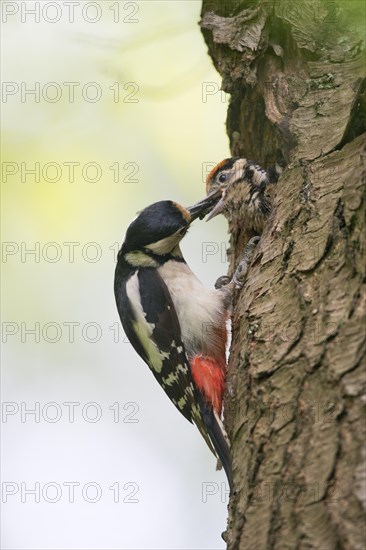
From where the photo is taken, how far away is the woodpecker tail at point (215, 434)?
11.3 ft

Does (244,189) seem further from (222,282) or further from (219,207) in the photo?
(222,282)

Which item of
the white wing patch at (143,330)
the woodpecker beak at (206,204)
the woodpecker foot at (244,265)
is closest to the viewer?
the woodpecker foot at (244,265)

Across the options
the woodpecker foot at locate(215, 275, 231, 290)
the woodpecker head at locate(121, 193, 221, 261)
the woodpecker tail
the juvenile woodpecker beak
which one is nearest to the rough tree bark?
the woodpecker tail

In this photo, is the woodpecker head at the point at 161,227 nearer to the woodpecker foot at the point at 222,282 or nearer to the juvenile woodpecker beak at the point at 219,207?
the juvenile woodpecker beak at the point at 219,207

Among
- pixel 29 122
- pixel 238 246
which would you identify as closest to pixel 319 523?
pixel 238 246

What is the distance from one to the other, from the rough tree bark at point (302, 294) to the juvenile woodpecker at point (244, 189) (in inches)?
13.1

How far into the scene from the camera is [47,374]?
642 cm

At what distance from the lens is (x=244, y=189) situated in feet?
13.5

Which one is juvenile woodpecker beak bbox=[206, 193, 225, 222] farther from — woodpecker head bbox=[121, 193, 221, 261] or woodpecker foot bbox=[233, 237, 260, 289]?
woodpecker foot bbox=[233, 237, 260, 289]

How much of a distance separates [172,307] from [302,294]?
1535mm

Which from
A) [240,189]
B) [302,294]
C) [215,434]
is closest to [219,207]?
[240,189]

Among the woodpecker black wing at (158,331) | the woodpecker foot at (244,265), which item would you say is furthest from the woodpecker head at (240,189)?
the woodpecker black wing at (158,331)

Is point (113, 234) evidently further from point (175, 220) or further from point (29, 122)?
point (175, 220)

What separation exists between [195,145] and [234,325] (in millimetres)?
2543
